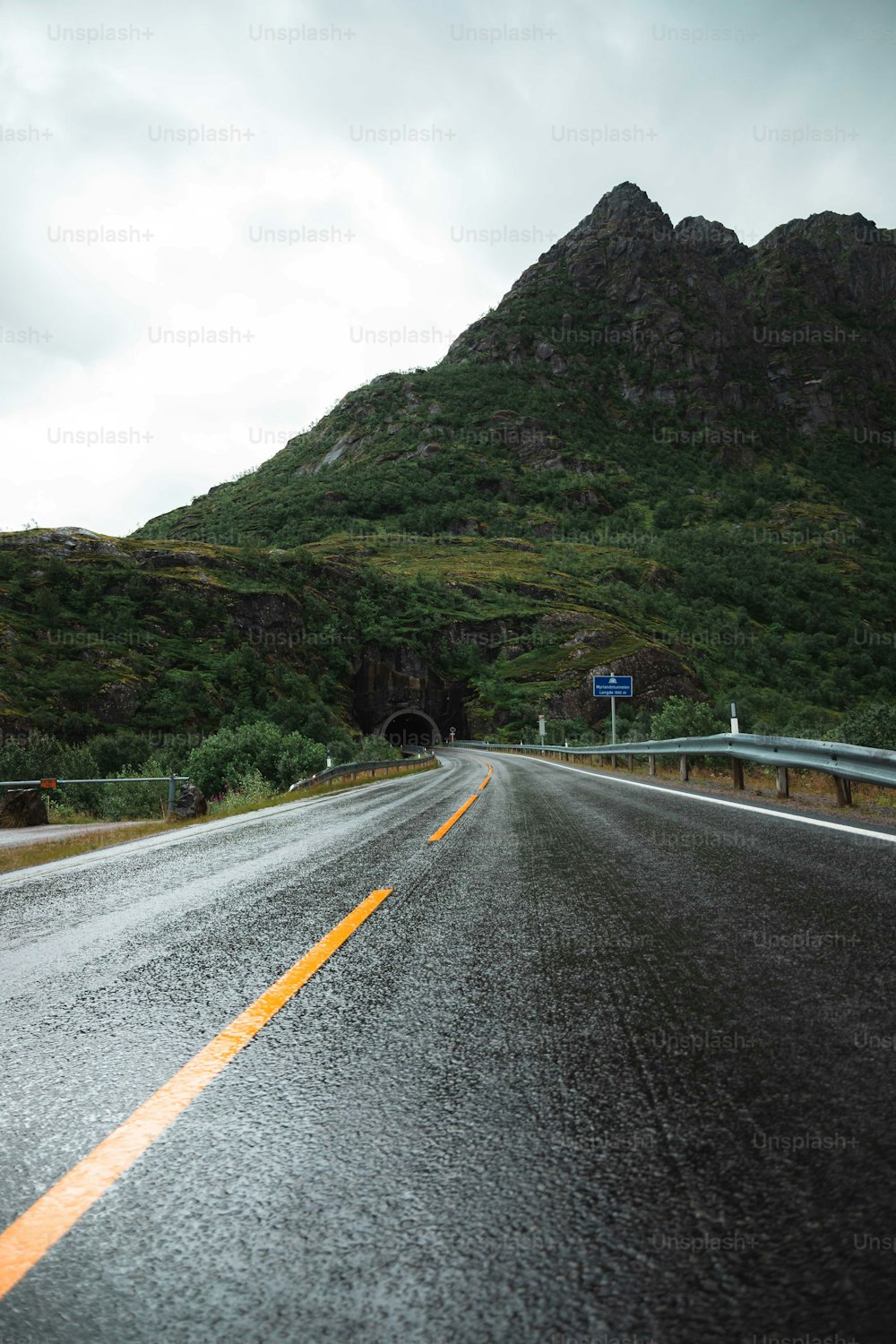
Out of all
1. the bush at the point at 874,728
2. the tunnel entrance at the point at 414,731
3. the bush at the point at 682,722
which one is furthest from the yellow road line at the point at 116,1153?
the tunnel entrance at the point at 414,731

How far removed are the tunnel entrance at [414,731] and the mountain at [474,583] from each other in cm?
111

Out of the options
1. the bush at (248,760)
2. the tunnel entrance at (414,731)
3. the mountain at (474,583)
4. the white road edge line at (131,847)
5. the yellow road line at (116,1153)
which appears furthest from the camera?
the tunnel entrance at (414,731)

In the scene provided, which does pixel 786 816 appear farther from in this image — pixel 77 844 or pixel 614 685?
pixel 614 685

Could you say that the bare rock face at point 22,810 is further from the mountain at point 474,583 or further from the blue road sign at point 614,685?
the blue road sign at point 614,685

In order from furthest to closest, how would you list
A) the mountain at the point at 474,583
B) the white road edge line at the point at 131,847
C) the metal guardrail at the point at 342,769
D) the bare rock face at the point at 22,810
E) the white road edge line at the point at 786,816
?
1. the mountain at the point at 474,583
2. the metal guardrail at the point at 342,769
3. the bare rock face at the point at 22,810
4. the white road edge line at the point at 131,847
5. the white road edge line at the point at 786,816

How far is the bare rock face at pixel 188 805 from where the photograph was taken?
1479cm

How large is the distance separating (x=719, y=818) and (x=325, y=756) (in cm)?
2011

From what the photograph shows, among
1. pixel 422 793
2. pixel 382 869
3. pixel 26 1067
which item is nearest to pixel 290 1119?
pixel 26 1067

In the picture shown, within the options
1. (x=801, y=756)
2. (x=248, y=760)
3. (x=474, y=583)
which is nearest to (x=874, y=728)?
(x=801, y=756)

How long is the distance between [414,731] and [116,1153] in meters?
101

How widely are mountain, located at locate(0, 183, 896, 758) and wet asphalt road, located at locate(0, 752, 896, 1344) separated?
3525cm

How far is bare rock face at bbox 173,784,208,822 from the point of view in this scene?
14789 millimetres

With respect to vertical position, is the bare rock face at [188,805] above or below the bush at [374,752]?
above

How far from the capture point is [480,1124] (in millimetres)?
1905
